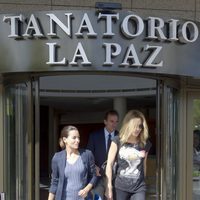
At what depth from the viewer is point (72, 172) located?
5891mm

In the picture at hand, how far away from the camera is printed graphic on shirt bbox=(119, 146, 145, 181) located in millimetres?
6094

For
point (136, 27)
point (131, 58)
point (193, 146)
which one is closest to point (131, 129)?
point (131, 58)

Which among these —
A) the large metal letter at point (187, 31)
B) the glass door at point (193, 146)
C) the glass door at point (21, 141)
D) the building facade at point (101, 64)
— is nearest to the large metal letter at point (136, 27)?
the building facade at point (101, 64)

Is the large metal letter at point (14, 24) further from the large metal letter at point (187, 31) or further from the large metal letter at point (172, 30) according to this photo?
the large metal letter at point (187, 31)

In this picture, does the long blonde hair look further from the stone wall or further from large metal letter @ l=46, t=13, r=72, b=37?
the stone wall

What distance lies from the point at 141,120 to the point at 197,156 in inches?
91.1

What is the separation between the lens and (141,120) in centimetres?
616

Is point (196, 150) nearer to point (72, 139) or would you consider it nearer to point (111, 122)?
point (111, 122)

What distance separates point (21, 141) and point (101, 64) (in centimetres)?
155

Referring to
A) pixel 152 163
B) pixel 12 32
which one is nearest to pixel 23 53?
pixel 12 32

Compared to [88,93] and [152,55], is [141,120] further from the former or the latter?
[88,93]

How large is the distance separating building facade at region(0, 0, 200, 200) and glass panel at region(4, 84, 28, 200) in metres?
0.01

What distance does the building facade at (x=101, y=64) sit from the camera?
6449 mm

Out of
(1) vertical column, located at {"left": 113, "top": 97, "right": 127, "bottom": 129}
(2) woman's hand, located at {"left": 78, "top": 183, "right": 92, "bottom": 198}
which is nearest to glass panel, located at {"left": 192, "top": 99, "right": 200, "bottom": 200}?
(2) woman's hand, located at {"left": 78, "top": 183, "right": 92, "bottom": 198}
